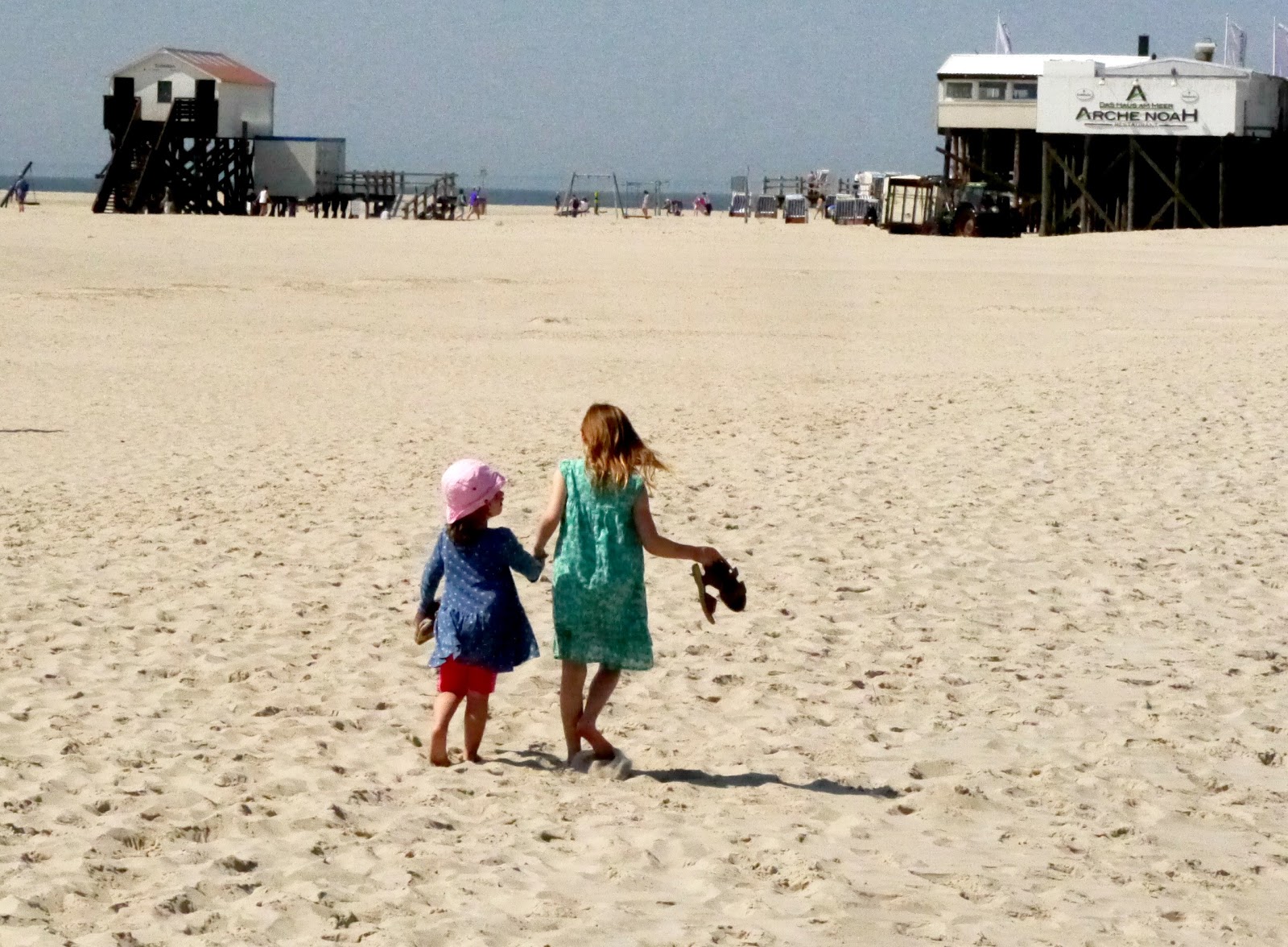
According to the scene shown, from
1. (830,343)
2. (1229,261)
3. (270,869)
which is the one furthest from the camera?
(1229,261)

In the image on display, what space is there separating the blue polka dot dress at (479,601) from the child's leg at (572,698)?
15 centimetres

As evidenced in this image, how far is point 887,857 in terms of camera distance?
5.03 meters

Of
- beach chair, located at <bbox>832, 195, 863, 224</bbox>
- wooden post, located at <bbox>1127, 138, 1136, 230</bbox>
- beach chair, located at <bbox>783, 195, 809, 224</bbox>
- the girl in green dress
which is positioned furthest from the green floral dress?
beach chair, located at <bbox>832, 195, 863, 224</bbox>

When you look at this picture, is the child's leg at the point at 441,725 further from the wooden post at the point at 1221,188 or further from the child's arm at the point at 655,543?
the wooden post at the point at 1221,188

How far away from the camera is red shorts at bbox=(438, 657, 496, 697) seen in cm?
584

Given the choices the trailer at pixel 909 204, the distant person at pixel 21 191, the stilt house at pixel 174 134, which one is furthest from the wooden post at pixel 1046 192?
the distant person at pixel 21 191

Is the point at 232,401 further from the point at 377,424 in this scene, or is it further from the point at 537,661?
the point at 537,661

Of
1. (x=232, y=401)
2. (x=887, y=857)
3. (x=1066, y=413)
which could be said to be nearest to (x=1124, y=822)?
(x=887, y=857)

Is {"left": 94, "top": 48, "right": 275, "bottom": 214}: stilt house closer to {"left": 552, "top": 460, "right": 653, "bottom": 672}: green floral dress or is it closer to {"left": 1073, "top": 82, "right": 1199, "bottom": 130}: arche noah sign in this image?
{"left": 1073, "top": 82, "right": 1199, "bottom": 130}: arche noah sign

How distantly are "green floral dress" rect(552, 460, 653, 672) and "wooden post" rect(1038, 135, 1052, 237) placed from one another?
145 feet

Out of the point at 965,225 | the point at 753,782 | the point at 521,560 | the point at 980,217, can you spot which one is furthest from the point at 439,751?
the point at 980,217

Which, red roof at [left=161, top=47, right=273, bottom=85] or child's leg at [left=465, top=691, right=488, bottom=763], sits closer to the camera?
child's leg at [left=465, top=691, right=488, bottom=763]

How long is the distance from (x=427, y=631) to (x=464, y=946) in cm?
164

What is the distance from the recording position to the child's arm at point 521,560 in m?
5.57
